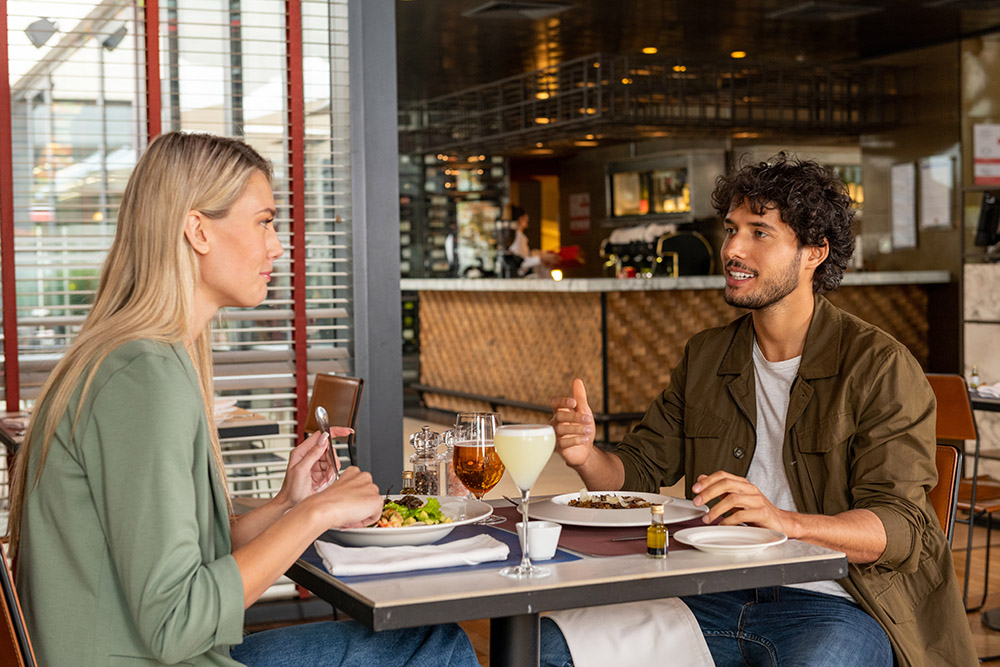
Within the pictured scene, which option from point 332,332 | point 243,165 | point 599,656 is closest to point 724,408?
point 599,656

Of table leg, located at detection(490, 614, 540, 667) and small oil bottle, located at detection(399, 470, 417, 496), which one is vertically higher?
small oil bottle, located at detection(399, 470, 417, 496)

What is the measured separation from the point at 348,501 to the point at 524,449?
11.3 inches

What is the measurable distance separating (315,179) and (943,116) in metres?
5.62

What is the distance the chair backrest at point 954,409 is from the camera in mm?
3473

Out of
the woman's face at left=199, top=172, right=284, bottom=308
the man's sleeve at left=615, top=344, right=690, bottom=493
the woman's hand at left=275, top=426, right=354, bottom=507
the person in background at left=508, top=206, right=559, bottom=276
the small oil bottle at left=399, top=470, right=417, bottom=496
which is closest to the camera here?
the woman's face at left=199, top=172, right=284, bottom=308

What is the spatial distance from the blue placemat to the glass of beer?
0.08m

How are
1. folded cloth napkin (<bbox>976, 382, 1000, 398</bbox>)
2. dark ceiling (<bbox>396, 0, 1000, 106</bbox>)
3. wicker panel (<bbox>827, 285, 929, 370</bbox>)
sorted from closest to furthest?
1. folded cloth napkin (<bbox>976, 382, 1000, 398</bbox>)
2. dark ceiling (<bbox>396, 0, 1000, 106</bbox>)
3. wicker panel (<bbox>827, 285, 929, 370</bbox>)

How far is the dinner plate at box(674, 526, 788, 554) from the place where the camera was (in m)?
1.56

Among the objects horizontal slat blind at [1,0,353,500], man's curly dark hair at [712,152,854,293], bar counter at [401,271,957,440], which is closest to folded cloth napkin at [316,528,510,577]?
man's curly dark hair at [712,152,854,293]

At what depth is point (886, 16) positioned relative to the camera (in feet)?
25.7

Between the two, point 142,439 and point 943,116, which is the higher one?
point 943,116

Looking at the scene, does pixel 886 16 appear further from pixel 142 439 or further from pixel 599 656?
pixel 142 439

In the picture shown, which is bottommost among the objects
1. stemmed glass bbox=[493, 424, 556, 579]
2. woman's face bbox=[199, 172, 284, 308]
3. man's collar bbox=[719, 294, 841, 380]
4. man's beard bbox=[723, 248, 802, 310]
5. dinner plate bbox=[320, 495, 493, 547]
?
dinner plate bbox=[320, 495, 493, 547]

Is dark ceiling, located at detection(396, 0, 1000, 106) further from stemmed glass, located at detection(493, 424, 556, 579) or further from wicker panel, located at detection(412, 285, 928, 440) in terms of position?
stemmed glass, located at detection(493, 424, 556, 579)
